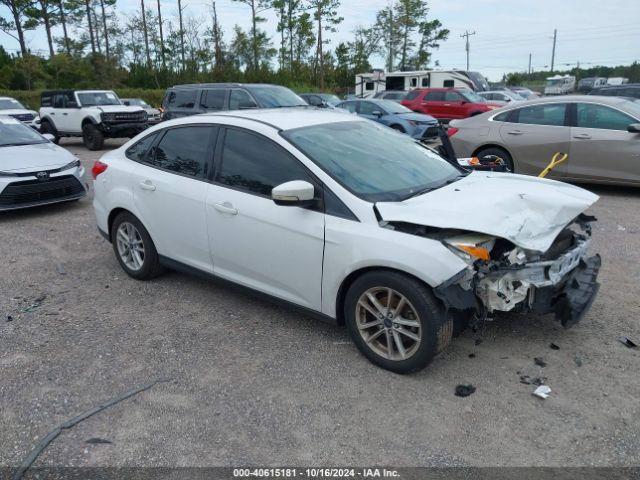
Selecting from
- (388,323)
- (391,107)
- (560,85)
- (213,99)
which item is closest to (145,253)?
(388,323)

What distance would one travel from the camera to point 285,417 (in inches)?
119

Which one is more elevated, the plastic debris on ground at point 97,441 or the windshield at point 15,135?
the windshield at point 15,135

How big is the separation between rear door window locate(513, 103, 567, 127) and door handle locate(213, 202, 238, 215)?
21.9 ft

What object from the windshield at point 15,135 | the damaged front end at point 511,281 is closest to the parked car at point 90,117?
the windshield at point 15,135

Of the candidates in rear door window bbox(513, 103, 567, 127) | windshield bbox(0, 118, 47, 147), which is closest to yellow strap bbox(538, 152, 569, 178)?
rear door window bbox(513, 103, 567, 127)

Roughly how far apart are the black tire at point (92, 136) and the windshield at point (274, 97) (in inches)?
252

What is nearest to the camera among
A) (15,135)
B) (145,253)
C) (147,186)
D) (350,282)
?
(350,282)

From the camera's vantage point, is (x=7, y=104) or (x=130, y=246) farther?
(x=7, y=104)

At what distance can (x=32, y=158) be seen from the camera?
26.1ft

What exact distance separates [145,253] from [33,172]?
3929 mm

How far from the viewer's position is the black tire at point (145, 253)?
4820mm

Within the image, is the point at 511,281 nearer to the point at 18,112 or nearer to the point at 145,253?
the point at 145,253

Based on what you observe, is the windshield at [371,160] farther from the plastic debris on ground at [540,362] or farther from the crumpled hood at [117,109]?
the crumpled hood at [117,109]

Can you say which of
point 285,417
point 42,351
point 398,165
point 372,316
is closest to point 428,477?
point 285,417
